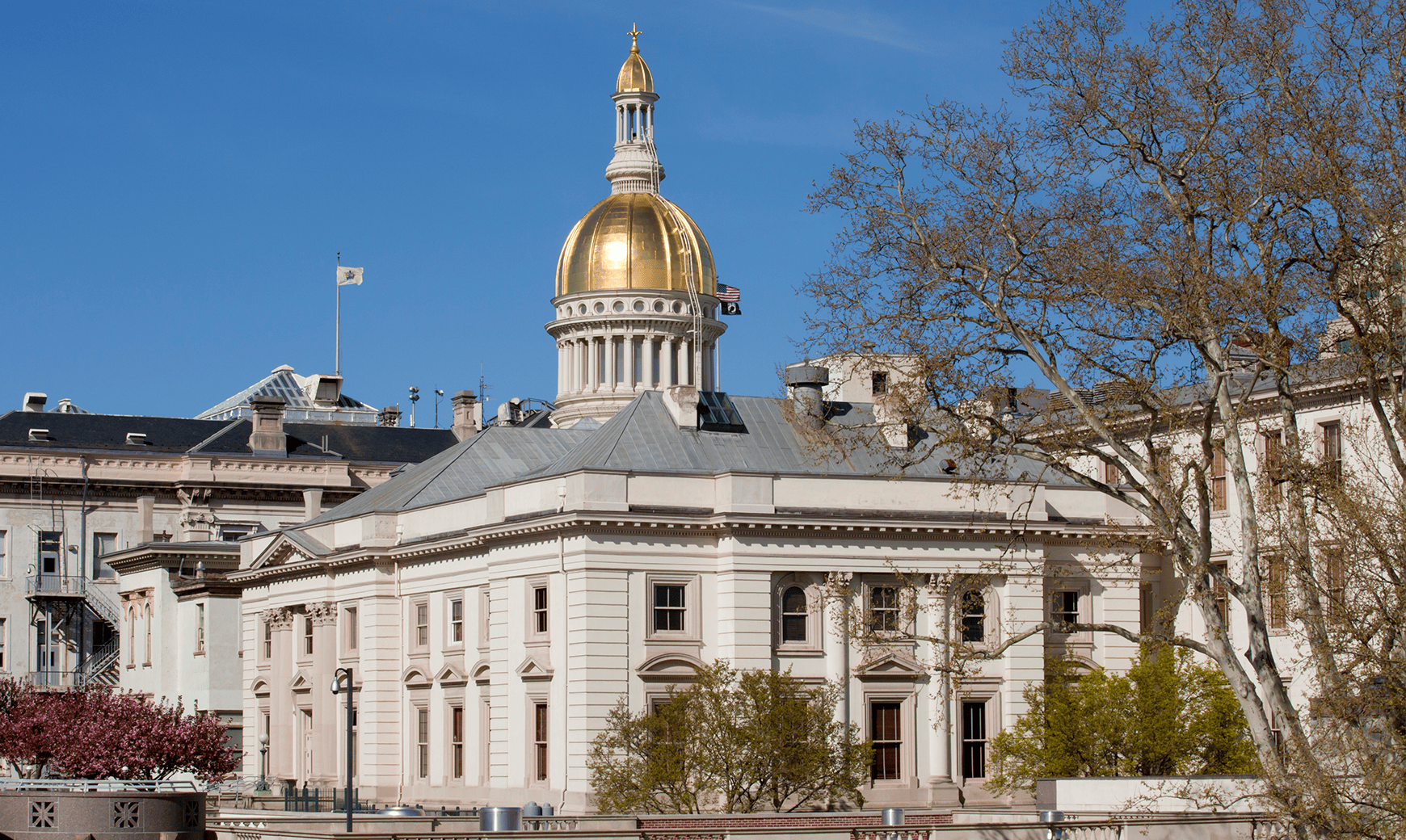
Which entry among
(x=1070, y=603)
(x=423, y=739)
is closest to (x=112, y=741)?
(x=423, y=739)

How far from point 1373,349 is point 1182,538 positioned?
3.67m

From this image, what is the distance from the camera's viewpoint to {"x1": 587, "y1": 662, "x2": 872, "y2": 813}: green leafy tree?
161ft

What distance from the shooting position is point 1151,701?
2087 inches

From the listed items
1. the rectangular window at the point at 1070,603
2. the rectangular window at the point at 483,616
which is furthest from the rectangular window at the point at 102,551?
the rectangular window at the point at 1070,603

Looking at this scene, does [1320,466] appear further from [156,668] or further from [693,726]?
[156,668]

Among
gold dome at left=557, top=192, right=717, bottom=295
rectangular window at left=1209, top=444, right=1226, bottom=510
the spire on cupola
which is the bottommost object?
rectangular window at left=1209, top=444, right=1226, bottom=510

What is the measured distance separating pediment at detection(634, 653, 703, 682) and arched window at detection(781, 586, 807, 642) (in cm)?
275

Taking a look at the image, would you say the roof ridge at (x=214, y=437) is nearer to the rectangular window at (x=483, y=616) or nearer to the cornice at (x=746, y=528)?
the cornice at (x=746, y=528)

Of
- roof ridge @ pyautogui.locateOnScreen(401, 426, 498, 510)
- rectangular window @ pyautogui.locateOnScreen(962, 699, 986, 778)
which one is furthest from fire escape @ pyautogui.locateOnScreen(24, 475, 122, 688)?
rectangular window @ pyautogui.locateOnScreen(962, 699, 986, 778)

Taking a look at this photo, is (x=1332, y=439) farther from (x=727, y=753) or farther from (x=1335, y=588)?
(x=1335, y=588)

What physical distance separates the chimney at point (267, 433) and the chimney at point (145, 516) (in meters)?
5.91

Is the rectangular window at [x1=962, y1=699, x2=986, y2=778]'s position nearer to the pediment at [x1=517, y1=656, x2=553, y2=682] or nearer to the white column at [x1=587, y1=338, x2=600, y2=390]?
the pediment at [x1=517, y1=656, x2=553, y2=682]

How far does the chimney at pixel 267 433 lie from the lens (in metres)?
95.5

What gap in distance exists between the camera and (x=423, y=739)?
64062 millimetres
